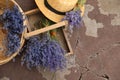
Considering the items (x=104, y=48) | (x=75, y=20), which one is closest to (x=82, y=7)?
(x=75, y=20)

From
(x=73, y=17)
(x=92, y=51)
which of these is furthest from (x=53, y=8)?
(x=92, y=51)

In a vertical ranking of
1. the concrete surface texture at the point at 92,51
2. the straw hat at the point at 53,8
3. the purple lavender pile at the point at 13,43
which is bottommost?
the concrete surface texture at the point at 92,51

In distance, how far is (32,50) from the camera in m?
2.38

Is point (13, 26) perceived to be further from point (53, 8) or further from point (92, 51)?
point (92, 51)

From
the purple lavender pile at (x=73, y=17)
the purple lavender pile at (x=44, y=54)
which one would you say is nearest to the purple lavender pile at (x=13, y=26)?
the purple lavender pile at (x=44, y=54)

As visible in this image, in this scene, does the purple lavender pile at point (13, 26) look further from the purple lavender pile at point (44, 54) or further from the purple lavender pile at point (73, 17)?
the purple lavender pile at point (73, 17)

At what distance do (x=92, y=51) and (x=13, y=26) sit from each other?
30.9 inches

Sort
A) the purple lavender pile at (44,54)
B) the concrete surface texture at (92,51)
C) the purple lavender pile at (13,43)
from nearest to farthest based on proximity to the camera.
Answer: the purple lavender pile at (13,43), the purple lavender pile at (44,54), the concrete surface texture at (92,51)

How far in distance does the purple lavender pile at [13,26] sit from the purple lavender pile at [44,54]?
16cm

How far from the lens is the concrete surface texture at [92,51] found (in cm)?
252

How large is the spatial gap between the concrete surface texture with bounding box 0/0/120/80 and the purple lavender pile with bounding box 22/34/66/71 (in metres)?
0.13

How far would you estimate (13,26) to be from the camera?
90.7 inches

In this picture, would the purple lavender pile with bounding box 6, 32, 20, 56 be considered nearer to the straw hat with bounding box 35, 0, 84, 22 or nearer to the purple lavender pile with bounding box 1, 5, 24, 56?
the purple lavender pile with bounding box 1, 5, 24, 56

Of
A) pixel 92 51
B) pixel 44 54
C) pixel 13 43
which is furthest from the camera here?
pixel 92 51
